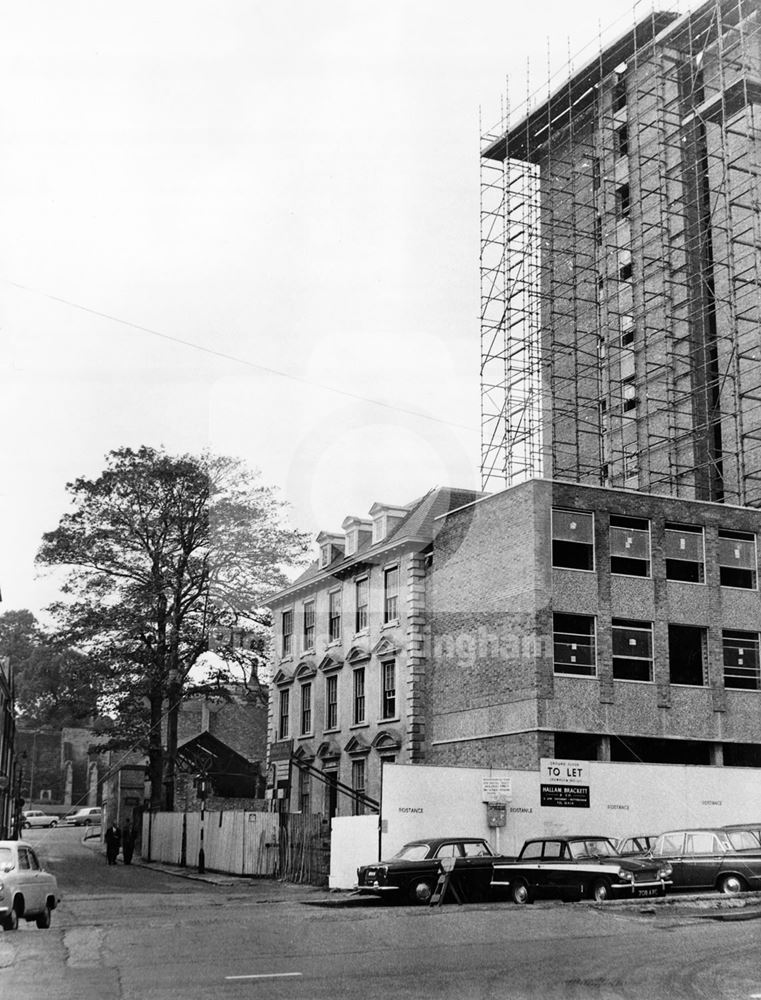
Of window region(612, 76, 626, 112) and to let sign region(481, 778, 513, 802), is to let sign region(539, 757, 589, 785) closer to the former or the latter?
to let sign region(481, 778, 513, 802)

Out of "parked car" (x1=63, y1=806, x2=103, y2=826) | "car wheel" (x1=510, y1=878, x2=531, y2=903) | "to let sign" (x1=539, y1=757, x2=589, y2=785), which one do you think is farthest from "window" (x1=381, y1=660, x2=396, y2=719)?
"parked car" (x1=63, y1=806, x2=103, y2=826)

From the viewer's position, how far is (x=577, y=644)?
1566 inches

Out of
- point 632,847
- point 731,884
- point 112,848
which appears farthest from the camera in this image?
point 112,848

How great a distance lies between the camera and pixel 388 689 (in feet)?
149

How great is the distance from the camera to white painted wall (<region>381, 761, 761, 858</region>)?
34.7 meters

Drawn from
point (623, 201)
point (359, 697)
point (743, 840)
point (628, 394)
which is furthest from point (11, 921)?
point (623, 201)

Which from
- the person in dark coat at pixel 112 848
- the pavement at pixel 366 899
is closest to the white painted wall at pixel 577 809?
the pavement at pixel 366 899

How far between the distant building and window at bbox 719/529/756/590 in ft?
32.5

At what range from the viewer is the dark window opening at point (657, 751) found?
39531 mm

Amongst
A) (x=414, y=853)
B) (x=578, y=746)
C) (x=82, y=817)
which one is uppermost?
(x=578, y=746)

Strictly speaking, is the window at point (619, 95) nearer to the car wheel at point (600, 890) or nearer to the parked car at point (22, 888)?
the car wheel at point (600, 890)

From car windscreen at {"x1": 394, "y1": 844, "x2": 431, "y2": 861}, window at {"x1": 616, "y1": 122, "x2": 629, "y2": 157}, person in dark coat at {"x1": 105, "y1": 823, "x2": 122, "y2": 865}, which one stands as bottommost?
person in dark coat at {"x1": 105, "y1": 823, "x2": 122, "y2": 865}

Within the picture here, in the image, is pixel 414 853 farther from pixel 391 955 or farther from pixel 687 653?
pixel 687 653

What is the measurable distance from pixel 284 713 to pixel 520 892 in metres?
26.3
